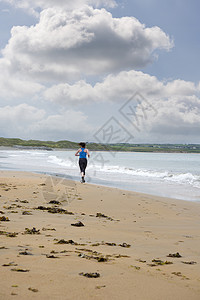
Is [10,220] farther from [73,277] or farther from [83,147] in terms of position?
[83,147]

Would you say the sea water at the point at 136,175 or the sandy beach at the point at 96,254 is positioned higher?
the sandy beach at the point at 96,254

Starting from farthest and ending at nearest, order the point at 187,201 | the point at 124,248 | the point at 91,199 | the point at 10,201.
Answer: the point at 187,201 < the point at 91,199 < the point at 10,201 < the point at 124,248

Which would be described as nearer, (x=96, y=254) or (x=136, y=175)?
(x=96, y=254)

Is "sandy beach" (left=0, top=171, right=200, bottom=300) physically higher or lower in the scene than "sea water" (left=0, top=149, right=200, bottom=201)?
higher

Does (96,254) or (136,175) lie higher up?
(96,254)

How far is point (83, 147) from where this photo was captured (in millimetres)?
18188

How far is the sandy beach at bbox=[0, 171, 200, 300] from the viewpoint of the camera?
309 centimetres

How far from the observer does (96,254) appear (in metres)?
4.48

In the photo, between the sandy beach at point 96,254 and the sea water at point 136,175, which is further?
the sea water at point 136,175

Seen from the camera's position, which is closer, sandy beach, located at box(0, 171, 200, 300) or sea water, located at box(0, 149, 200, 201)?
sandy beach, located at box(0, 171, 200, 300)

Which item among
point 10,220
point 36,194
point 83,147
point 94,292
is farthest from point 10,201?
point 83,147

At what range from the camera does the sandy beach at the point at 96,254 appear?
309 cm

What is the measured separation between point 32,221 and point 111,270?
3577 mm

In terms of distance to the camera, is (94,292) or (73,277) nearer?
(94,292)
